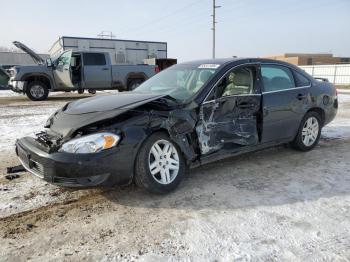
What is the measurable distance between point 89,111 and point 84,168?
2.48 feet

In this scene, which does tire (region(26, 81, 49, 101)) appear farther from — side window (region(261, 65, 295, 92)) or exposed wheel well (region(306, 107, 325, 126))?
exposed wheel well (region(306, 107, 325, 126))

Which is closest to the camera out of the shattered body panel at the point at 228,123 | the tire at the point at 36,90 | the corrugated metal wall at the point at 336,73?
the shattered body panel at the point at 228,123

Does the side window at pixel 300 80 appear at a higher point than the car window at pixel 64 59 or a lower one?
lower

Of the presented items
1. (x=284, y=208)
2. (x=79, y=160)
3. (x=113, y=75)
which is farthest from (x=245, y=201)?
(x=113, y=75)

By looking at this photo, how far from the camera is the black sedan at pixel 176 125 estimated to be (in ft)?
10.5

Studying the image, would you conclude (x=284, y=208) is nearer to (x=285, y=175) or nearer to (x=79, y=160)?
(x=285, y=175)

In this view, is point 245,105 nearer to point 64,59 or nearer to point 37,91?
point 64,59

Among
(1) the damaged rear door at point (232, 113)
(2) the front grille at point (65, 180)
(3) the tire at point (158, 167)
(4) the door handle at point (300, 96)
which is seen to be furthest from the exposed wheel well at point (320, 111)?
(2) the front grille at point (65, 180)

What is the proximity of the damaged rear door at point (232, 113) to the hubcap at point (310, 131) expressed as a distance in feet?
4.03

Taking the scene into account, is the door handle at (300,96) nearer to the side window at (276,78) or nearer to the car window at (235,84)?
the side window at (276,78)

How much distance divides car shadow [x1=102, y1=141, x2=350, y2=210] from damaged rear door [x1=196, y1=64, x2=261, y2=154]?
1.34ft

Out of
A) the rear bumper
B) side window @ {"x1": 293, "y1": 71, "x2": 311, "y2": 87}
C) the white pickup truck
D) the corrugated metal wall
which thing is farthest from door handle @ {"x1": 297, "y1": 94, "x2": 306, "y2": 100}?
the corrugated metal wall

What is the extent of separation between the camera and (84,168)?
3115 millimetres

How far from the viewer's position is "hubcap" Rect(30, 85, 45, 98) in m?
13.3
